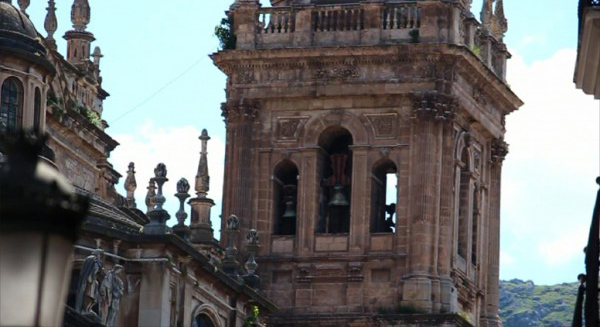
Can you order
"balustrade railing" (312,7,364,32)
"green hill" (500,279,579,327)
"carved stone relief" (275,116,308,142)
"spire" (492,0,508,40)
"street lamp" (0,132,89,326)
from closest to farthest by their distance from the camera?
"street lamp" (0,132,89,326), "carved stone relief" (275,116,308,142), "balustrade railing" (312,7,364,32), "spire" (492,0,508,40), "green hill" (500,279,579,327)

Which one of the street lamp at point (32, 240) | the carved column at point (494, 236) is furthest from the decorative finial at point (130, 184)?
the street lamp at point (32, 240)

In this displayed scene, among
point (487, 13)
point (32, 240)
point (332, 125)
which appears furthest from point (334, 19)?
point (32, 240)

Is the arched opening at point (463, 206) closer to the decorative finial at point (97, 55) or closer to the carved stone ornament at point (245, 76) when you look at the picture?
the carved stone ornament at point (245, 76)

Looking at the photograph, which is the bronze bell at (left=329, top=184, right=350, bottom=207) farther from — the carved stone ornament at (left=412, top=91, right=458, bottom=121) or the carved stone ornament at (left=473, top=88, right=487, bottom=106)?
the carved stone ornament at (left=473, top=88, right=487, bottom=106)

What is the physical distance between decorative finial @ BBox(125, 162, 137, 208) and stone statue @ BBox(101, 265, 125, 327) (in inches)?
A: 560

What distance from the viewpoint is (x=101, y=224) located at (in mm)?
42219

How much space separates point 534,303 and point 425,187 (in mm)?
92299

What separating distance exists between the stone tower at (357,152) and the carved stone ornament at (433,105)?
0.04 metres

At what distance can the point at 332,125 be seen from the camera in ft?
214

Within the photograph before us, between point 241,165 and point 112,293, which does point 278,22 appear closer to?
point 241,165

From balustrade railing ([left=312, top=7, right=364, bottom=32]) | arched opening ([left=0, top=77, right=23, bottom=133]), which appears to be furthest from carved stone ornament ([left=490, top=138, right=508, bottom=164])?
arched opening ([left=0, top=77, right=23, bottom=133])

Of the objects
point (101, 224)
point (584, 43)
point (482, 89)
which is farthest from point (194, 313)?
point (584, 43)

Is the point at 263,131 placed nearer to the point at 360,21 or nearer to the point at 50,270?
the point at 360,21

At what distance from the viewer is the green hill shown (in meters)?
144
